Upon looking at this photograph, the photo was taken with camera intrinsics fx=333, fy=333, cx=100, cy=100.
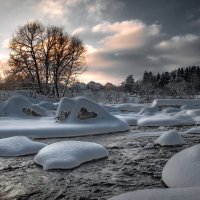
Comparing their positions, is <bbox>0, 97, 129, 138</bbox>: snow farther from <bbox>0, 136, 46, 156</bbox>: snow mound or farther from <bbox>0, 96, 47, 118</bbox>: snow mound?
<bbox>0, 136, 46, 156</bbox>: snow mound

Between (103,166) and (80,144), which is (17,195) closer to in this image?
(103,166)

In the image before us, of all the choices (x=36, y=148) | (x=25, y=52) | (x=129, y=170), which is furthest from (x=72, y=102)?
(x=25, y=52)

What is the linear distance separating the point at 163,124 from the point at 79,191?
314 inches

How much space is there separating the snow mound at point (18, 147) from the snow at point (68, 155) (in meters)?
0.65

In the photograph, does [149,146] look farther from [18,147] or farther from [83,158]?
[18,147]

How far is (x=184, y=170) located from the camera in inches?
172

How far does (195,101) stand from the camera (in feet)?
57.7

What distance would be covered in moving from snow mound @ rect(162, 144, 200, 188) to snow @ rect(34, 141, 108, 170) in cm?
154

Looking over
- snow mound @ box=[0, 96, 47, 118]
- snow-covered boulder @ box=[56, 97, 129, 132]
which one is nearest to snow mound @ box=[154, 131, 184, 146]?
snow-covered boulder @ box=[56, 97, 129, 132]

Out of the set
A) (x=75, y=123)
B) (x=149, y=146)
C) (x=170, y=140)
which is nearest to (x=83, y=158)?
(x=149, y=146)

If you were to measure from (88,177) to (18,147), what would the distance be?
230 centimetres

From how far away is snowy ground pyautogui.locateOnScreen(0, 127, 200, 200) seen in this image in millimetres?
4207

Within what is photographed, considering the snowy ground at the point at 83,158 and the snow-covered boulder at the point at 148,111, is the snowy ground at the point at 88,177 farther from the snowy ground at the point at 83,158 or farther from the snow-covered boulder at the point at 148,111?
the snow-covered boulder at the point at 148,111

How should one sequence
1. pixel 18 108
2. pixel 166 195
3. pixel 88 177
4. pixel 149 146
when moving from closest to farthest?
pixel 166 195 → pixel 88 177 → pixel 149 146 → pixel 18 108
